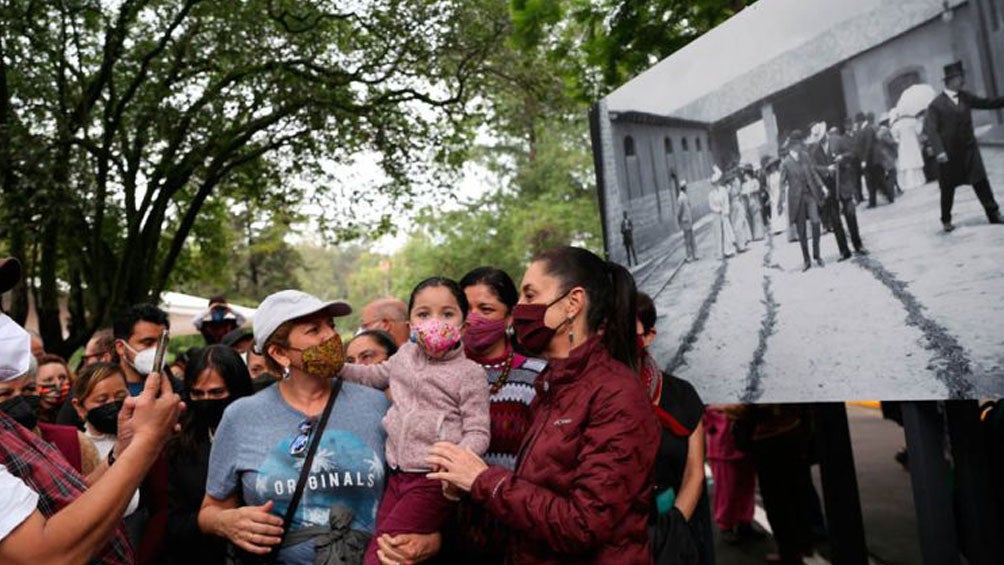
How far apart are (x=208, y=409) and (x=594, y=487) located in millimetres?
2314

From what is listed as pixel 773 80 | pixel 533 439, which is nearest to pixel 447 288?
pixel 533 439

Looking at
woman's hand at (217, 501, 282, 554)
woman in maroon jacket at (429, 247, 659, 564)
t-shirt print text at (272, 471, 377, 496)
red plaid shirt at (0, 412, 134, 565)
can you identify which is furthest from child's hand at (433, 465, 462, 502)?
red plaid shirt at (0, 412, 134, 565)

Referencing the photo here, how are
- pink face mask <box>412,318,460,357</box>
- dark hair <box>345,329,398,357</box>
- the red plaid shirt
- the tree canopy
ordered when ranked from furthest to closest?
the tree canopy, dark hair <box>345,329,398,357</box>, pink face mask <box>412,318,460,357</box>, the red plaid shirt

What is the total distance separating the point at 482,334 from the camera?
3148 mm

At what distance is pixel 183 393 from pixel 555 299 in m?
2.36

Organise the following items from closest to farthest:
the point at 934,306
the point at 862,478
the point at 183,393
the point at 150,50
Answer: the point at 934,306 < the point at 183,393 < the point at 862,478 < the point at 150,50

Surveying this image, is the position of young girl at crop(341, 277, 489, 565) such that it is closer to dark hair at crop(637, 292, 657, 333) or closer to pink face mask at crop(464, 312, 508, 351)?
pink face mask at crop(464, 312, 508, 351)

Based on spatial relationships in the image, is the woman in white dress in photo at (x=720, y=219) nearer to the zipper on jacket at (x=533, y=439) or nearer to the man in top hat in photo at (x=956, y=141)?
the man in top hat in photo at (x=956, y=141)

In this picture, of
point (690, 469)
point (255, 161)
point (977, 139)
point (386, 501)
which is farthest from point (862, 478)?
point (255, 161)

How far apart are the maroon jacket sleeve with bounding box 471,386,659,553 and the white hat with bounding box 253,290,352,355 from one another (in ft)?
3.42

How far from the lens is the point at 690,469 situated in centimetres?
342

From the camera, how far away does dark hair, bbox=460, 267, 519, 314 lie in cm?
357

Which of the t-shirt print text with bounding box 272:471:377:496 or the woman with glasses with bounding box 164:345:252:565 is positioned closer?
the t-shirt print text with bounding box 272:471:377:496

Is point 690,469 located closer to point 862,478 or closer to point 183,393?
point 183,393
